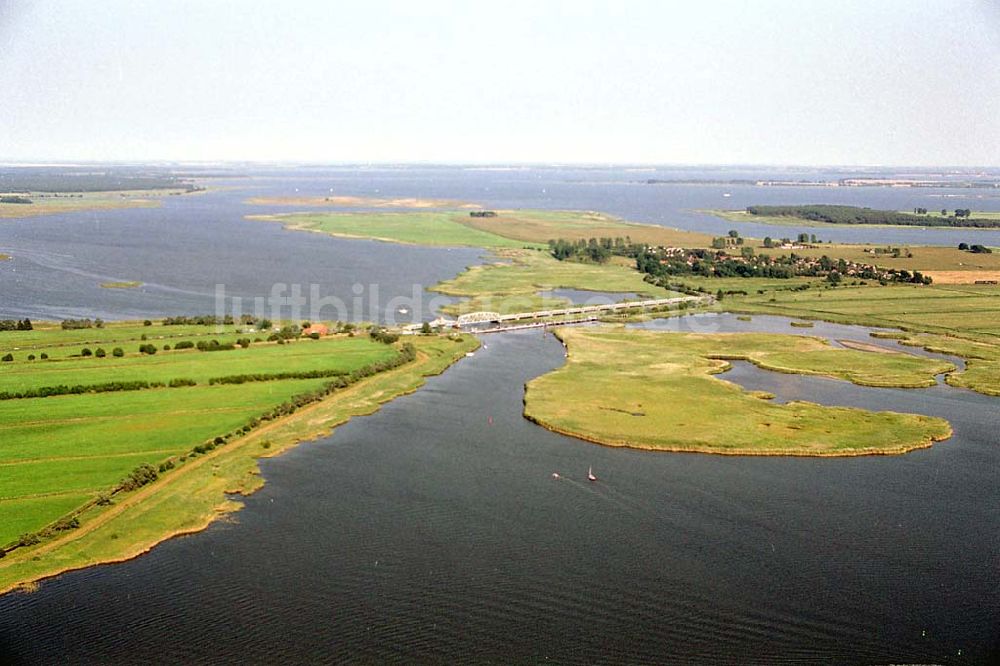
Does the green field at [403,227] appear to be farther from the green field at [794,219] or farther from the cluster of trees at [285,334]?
the cluster of trees at [285,334]

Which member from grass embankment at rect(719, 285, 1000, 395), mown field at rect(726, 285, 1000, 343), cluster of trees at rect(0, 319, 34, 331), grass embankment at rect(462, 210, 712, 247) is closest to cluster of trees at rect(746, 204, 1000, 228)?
grass embankment at rect(462, 210, 712, 247)

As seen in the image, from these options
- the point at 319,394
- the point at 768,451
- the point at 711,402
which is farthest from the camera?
the point at 319,394

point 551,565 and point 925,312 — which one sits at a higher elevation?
point 925,312

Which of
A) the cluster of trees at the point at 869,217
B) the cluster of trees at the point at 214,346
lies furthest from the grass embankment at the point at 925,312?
the cluster of trees at the point at 869,217

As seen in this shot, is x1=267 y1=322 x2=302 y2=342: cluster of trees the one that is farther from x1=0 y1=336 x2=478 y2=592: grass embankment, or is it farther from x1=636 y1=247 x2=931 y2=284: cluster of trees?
x1=636 y1=247 x2=931 y2=284: cluster of trees

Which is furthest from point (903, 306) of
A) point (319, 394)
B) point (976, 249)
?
point (319, 394)

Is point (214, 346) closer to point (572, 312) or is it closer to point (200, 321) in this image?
point (200, 321)
